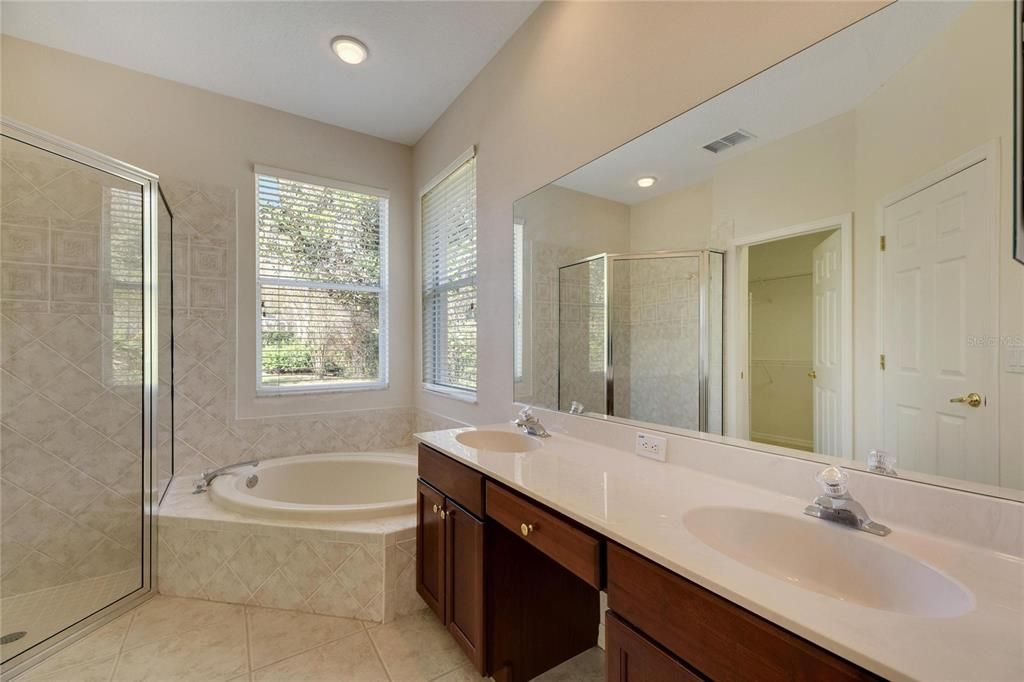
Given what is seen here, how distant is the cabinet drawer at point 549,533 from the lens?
3.11 feet

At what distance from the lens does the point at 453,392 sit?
108 inches

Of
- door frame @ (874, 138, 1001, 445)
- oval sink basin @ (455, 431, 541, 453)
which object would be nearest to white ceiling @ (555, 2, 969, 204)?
door frame @ (874, 138, 1001, 445)

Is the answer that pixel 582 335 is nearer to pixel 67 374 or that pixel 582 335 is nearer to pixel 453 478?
pixel 453 478

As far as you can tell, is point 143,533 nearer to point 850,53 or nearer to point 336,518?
point 336,518

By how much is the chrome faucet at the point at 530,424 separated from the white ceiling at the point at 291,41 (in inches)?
75.5

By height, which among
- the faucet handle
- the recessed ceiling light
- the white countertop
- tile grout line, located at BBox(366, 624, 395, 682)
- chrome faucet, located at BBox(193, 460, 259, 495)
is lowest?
tile grout line, located at BBox(366, 624, 395, 682)

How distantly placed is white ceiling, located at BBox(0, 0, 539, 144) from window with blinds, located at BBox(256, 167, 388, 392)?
568 millimetres

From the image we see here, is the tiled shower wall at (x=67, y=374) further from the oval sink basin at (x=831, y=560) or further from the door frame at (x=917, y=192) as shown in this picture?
the door frame at (x=917, y=192)

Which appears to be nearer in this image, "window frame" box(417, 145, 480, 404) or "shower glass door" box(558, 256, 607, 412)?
"shower glass door" box(558, 256, 607, 412)

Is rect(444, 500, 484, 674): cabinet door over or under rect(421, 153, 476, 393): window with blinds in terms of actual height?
under

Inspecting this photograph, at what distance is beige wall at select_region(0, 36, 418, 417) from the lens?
7.37 feet

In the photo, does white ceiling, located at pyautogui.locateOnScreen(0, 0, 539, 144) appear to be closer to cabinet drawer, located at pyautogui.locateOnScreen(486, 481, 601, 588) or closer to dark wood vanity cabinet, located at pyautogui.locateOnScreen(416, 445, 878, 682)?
dark wood vanity cabinet, located at pyautogui.locateOnScreen(416, 445, 878, 682)

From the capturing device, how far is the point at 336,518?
77.7 inches

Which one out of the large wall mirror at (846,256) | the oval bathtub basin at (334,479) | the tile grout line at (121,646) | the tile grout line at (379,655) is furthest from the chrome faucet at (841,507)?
the tile grout line at (121,646)
